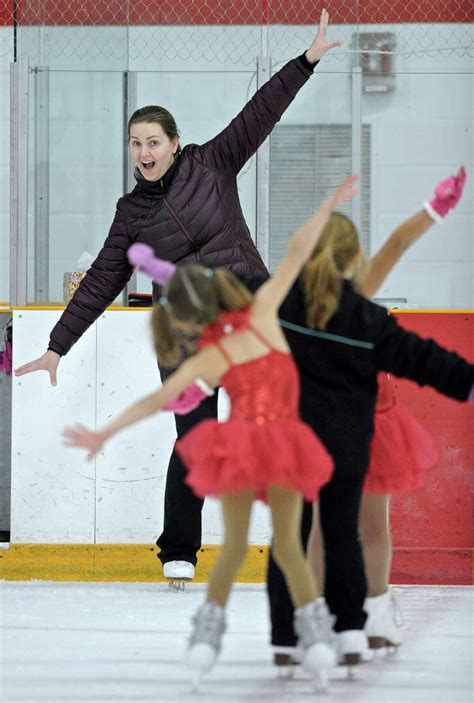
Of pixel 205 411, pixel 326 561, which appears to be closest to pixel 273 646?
pixel 326 561

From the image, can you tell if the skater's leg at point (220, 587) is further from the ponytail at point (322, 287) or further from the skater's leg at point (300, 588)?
the ponytail at point (322, 287)

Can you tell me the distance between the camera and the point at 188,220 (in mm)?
4012

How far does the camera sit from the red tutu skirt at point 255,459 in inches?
95.0

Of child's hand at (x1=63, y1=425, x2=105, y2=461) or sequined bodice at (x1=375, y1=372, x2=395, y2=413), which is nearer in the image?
child's hand at (x1=63, y1=425, x2=105, y2=461)

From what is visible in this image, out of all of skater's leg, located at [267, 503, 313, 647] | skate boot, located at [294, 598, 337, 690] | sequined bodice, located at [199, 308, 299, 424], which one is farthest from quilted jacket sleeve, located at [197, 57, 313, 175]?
skate boot, located at [294, 598, 337, 690]

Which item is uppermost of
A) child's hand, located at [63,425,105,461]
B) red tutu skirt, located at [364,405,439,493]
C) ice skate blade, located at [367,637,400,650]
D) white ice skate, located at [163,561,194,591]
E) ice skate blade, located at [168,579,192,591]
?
child's hand, located at [63,425,105,461]

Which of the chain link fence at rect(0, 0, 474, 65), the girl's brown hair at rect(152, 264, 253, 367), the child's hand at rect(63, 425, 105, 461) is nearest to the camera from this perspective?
the child's hand at rect(63, 425, 105, 461)

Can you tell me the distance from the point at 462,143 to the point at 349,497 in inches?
124

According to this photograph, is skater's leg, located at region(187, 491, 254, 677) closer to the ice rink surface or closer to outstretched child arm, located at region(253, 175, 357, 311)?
the ice rink surface

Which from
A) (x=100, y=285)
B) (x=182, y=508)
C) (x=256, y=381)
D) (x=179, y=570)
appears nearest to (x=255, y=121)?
(x=100, y=285)

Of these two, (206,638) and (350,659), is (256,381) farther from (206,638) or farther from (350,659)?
(350,659)

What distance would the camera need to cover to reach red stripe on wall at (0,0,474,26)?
5311mm

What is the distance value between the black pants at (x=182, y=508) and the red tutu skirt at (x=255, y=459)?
1.60m

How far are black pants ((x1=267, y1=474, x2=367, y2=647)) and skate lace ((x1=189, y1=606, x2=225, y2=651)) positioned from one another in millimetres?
260
